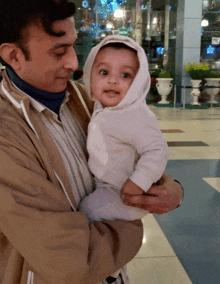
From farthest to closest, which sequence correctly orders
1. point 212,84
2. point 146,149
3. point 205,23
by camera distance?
point 205,23 → point 212,84 → point 146,149

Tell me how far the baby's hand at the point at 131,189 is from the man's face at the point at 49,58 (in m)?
0.36

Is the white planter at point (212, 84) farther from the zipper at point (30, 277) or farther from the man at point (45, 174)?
the zipper at point (30, 277)

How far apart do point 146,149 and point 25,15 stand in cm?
53

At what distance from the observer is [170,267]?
2.02 m

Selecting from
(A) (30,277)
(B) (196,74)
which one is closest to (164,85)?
(B) (196,74)

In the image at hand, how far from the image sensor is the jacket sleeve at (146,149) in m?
1.04

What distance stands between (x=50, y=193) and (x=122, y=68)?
1.90 ft

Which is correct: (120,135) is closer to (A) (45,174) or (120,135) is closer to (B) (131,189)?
(B) (131,189)

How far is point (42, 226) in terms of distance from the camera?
0.74 metres

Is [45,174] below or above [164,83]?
above

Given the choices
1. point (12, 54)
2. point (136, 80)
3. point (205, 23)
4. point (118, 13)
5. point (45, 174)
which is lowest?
point (45, 174)

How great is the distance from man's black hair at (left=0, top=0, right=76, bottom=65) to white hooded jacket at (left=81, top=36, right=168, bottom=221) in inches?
12.7

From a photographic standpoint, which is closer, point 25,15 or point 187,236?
point 25,15

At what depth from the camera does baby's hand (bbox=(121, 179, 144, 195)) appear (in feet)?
3.32
